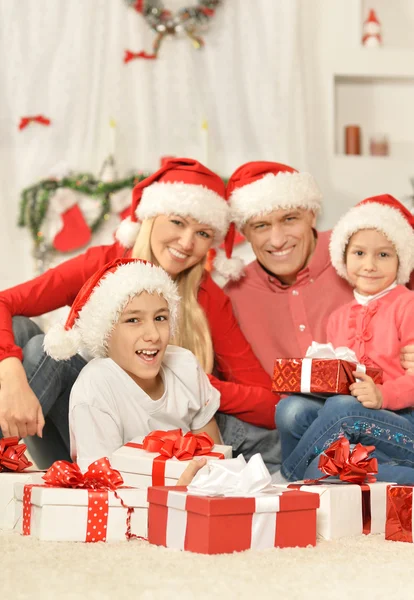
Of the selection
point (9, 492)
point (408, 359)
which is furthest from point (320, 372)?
point (9, 492)

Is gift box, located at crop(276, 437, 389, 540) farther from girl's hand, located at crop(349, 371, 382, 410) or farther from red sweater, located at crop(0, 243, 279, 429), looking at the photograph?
red sweater, located at crop(0, 243, 279, 429)

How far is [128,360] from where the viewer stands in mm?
2023

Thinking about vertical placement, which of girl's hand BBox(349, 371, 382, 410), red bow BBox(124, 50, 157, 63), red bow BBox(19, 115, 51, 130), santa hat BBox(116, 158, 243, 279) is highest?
red bow BBox(124, 50, 157, 63)

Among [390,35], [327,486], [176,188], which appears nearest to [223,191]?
[176,188]

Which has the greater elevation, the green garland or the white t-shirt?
the green garland

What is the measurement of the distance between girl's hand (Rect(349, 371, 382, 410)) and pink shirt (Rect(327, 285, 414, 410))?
142mm

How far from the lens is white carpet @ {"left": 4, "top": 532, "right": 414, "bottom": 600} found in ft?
3.71

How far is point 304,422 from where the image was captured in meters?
2.09

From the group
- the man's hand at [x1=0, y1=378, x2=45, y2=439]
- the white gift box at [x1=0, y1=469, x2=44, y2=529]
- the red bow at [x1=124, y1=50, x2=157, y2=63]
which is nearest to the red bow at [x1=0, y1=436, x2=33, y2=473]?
the white gift box at [x1=0, y1=469, x2=44, y2=529]

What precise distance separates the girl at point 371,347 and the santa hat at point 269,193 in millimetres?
193

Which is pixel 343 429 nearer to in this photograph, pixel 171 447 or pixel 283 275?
pixel 171 447

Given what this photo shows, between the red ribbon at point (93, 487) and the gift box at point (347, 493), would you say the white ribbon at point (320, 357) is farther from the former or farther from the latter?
the red ribbon at point (93, 487)

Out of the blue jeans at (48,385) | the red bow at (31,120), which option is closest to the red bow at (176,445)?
the blue jeans at (48,385)

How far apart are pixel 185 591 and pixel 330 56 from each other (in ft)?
12.9
